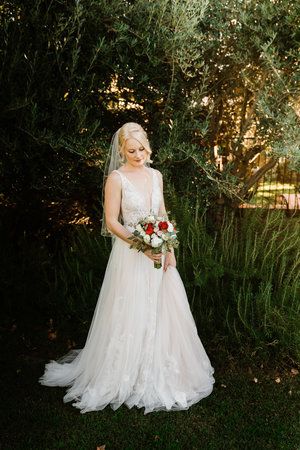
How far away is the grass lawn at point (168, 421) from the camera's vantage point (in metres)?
3.45

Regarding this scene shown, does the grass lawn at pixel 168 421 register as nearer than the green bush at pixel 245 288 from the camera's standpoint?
Yes

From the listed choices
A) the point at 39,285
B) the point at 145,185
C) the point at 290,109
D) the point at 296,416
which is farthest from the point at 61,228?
the point at 296,416

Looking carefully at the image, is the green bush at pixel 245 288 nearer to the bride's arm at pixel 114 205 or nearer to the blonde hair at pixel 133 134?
the bride's arm at pixel 114 205

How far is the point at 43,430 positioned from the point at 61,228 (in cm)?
352

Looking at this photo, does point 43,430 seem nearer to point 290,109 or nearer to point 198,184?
point 198,184

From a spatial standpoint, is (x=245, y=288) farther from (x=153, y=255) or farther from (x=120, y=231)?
(x=120, y=231)

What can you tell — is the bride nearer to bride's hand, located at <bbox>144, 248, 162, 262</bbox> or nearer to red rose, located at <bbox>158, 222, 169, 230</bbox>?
bride's hand, located at <bbox>144, 248, 162, 262</bbox>

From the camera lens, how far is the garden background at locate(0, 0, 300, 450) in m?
3.73

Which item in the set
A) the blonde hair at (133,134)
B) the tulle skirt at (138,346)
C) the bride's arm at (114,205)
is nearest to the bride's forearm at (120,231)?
the bride's arm at (114,205)

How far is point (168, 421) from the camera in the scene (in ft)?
12.0

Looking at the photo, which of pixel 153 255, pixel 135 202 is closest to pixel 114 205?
pixel 135 202

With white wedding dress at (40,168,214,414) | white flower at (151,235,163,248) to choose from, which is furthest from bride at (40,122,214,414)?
white flower at (151,235,163,248)

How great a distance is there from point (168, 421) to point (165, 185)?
9.26ft

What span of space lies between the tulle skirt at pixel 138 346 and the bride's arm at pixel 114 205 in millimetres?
257
